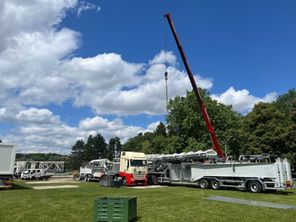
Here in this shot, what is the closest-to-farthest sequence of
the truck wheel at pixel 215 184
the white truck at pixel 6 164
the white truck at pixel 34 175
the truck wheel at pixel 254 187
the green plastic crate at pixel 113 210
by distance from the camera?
1. the green plastic crate at pixel 113 210
2. the truck wheel at pixel 254 187
3. the white truck at pixel 6 164
4. the truck wheel at pixel 215 184
5. the white truck at pixel 34 175

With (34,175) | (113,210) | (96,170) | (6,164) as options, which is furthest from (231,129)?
(113,210)

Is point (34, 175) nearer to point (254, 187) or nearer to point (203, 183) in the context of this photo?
point (203, 183)

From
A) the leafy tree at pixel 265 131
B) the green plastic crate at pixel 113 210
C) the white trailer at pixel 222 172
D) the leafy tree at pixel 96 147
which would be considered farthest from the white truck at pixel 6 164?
the leafy tree at pixel 96 147

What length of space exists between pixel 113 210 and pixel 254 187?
1421 cm

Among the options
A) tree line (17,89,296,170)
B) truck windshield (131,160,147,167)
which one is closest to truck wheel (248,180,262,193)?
truck windshield (131,160,147,167)

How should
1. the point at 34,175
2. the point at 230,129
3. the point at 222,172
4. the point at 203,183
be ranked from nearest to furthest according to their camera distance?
1. the point at 222,172
2. the point at 203,183
3. the point at 34,175
4. the point at 230,129

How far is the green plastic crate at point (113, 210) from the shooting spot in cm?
967

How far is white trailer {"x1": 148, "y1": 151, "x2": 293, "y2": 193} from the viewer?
20.0 m

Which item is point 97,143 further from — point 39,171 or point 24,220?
point 24,220

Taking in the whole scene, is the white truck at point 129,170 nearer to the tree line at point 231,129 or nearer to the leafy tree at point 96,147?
the tree line at point 231,129

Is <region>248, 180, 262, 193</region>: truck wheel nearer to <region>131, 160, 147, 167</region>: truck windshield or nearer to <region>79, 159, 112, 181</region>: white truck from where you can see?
<region>131, 160, 147, 167</region>: truck windshield

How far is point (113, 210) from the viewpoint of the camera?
32.0ft

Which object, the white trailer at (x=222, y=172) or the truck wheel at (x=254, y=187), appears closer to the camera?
the white trailer at (x=222, y=172)

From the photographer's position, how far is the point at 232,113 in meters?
53.6
